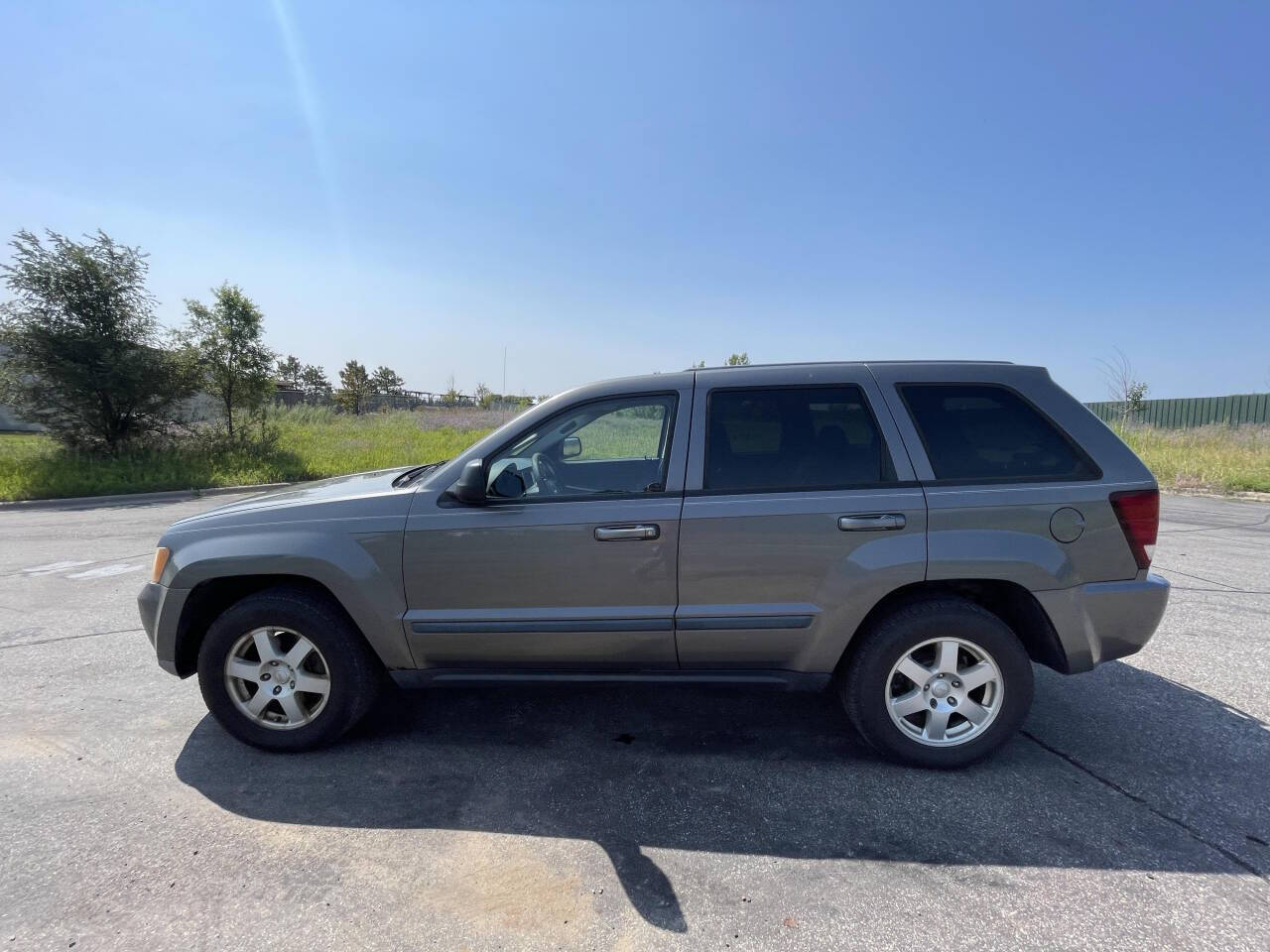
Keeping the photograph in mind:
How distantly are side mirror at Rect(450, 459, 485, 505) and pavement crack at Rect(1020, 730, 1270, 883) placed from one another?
293cm

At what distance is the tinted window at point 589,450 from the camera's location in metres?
3.04

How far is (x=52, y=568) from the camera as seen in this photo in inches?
281

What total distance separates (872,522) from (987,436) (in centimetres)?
73

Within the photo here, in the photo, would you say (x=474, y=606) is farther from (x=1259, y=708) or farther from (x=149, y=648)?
(x=1259, y=708)

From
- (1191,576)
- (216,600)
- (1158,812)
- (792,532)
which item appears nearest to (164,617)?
(216,600)

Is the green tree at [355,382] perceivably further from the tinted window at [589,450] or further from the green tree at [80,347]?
the tinted window at [589,450]

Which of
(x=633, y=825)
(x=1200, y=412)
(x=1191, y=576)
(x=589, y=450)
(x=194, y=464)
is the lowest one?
(x=633, y=825)

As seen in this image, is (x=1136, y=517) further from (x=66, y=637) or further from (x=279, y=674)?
(x=66, y=637)

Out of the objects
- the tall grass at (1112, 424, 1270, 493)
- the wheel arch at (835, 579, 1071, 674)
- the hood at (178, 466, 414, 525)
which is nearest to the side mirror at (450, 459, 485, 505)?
the hood at (178, 466, 414, 525)

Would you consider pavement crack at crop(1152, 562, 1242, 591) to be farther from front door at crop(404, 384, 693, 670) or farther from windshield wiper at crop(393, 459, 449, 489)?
windshield wiper at crop(393, 459, 449, 489)

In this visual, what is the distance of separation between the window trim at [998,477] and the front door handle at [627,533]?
124cm

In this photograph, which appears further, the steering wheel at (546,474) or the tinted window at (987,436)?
the steering wheel at (546,474)

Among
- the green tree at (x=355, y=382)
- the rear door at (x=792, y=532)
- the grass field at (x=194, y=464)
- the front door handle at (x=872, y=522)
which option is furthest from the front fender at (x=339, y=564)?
the green tree at (x=355, y=382)

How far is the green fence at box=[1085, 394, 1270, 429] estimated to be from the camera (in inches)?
1188
